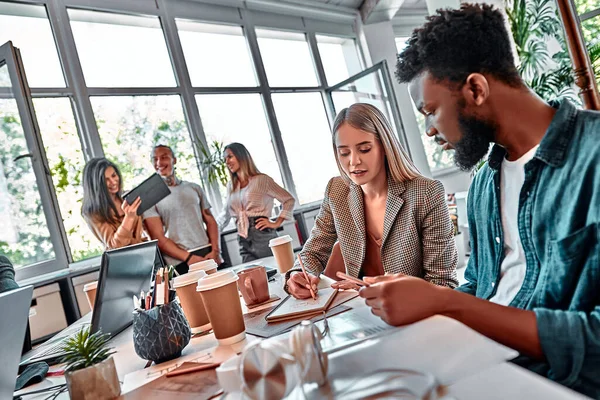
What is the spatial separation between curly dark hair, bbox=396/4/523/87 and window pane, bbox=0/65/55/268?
3.33m

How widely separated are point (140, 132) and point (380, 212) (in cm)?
359

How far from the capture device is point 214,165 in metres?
4.92

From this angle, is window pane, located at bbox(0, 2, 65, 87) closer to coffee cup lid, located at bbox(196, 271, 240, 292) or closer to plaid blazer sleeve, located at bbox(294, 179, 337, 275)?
plaid blazer sleeve, located at bbox(294, 179, 337, 275)

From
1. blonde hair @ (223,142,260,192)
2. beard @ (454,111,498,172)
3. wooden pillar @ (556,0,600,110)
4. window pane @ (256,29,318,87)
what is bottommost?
beard @ (454,111,498,172)

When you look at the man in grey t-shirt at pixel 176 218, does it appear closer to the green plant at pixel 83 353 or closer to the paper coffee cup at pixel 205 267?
the paper coffee cup at pixel 205 267

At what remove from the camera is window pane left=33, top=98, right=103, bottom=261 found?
405 cm

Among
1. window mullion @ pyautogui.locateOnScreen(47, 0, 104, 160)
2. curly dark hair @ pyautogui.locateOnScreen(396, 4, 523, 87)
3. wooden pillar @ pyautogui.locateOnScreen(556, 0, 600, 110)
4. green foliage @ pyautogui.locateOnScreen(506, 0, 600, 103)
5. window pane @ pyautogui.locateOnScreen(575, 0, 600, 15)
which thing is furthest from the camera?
window pane @ pyautogui.locateOnScreen(575, 0, 600, 15)

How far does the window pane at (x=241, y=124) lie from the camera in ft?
17.7

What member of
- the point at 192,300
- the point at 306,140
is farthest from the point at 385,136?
the point at 306,140

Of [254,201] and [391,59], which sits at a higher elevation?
[391,59]

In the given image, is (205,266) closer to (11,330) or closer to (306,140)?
(11,330)

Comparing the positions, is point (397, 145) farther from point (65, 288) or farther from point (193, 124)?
point (193, 124)

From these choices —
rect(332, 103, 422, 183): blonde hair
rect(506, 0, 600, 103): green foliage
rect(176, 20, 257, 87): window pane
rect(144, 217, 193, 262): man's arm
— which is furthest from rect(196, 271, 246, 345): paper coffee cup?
rect(176, 20, 257, 87): window pane

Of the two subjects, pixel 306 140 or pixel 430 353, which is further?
pixel 306 140
